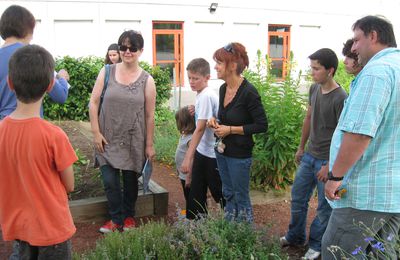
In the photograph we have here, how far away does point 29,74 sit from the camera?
2256 millimetres

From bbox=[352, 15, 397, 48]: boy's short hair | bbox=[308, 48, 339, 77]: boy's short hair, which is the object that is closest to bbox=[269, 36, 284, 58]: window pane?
bbox=[308, 48, 339, 77]: boy's short hair

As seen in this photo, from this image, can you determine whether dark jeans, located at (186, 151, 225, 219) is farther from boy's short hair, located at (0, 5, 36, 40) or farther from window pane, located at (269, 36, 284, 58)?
window pane, located at (269, 36, 284, 58)

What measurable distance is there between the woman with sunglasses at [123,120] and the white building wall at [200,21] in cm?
1058

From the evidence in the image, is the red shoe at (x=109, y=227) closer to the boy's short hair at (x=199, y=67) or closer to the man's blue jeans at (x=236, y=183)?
the man's blue jeans at (x=236, y=183)

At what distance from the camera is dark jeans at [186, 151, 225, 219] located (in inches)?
155

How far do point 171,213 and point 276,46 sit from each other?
52.2ft

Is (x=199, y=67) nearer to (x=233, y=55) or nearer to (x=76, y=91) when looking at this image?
(x=233, y=55)

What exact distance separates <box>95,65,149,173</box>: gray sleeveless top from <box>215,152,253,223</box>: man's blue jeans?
863 mm

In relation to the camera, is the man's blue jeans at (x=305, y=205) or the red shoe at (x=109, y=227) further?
the red shoe at (x=109, y=227)

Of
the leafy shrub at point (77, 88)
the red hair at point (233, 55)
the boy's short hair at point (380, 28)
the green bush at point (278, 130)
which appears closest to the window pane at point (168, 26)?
the leafy shrub at point (77, 88)

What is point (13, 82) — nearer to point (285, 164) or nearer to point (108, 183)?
point (108, 183)

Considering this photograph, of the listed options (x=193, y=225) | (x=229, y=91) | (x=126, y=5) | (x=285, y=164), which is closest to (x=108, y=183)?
(x=193, y=225)

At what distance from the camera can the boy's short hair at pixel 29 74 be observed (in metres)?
2.26

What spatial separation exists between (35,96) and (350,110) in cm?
177
